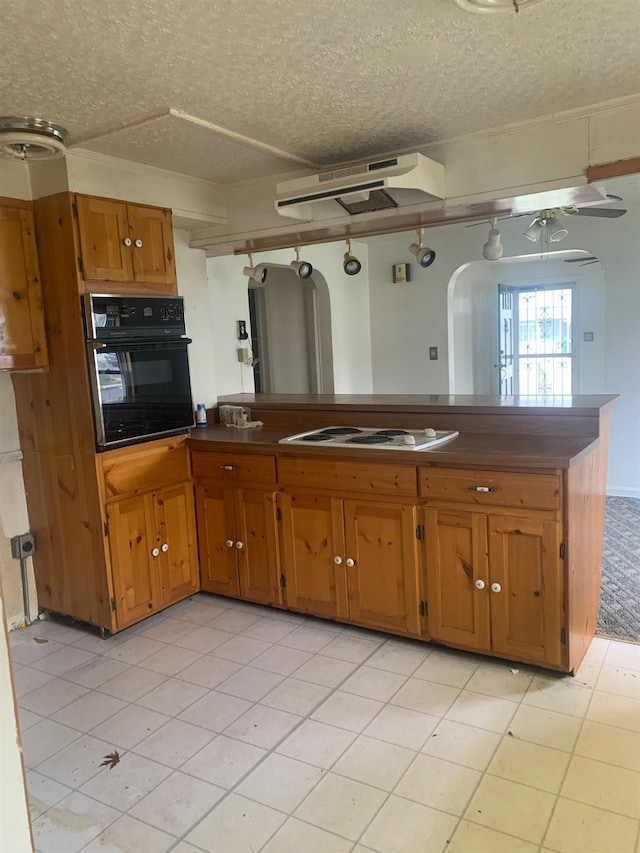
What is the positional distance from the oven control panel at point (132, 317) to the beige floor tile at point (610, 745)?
253cm

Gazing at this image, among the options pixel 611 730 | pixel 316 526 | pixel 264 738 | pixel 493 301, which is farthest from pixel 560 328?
pixel 264 738

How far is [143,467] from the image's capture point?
3.21m

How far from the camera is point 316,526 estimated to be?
3062 mm

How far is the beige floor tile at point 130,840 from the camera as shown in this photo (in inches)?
70.6

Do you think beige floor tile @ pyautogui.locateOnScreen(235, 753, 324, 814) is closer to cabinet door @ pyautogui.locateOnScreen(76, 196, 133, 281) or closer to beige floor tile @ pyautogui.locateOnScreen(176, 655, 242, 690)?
beige floor tile @ pyautogui.locateOnScreen(176, 655, 242, 690)

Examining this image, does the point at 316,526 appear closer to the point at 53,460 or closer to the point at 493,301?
the point at 53,460

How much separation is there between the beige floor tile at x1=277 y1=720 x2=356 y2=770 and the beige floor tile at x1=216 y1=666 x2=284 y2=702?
0.99 feet

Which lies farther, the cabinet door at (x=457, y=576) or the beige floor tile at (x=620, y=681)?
the cabinet door at (x=457, y=576)

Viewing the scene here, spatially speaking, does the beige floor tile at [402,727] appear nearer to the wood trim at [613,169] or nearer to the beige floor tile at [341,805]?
the beige floor tile at [341,805]

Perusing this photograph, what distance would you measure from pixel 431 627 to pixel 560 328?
5.28 metres

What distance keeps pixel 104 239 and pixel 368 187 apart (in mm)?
1253

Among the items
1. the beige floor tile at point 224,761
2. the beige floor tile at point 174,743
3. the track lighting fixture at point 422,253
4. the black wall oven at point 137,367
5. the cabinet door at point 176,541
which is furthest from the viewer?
the cabinet door at point 176,541

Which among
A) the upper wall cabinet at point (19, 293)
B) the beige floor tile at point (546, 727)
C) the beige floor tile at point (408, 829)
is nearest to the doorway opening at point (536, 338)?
the beige floor tile at point (546, 727)

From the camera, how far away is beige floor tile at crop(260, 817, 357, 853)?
1756 mm
